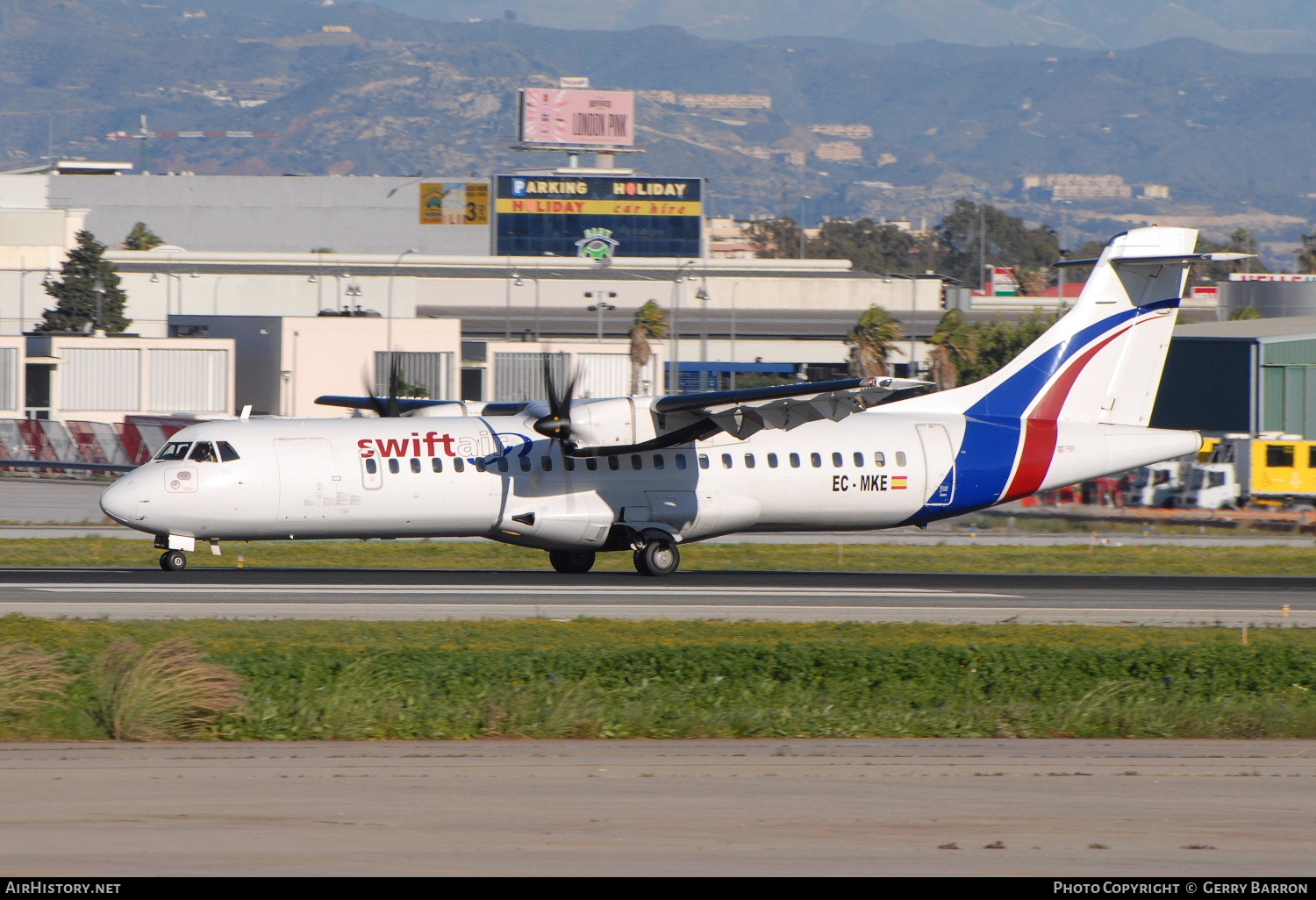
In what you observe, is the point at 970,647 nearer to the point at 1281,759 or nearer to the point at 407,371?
the point at 1281,759

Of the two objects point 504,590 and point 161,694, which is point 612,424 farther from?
point 161,694

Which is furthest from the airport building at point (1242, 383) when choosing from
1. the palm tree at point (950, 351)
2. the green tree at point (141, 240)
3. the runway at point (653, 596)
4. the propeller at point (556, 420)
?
the green tree at point (141, 240)

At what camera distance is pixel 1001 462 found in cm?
2864

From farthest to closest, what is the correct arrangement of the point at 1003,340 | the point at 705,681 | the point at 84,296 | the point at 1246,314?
1. the point at 84,296
2. the point at 1003,340
3. the point at 1246,314
4. the point at 705,681

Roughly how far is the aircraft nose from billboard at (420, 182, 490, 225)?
114085 millimetres

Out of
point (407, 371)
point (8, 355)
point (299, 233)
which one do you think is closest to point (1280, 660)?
point (407, 371)

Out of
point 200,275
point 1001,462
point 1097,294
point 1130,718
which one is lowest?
point 1130,718

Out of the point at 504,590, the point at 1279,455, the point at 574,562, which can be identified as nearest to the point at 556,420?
the point at 504,590

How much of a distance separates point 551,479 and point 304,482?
4.39 m

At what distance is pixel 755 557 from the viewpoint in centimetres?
3278

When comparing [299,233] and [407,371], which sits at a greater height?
[299,233]

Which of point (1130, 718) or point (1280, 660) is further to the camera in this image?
point (1280, 660)

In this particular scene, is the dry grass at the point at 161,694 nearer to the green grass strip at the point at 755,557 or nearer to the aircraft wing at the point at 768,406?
the aircraft wing at the point at 768,406

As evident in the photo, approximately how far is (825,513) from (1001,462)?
362cm
